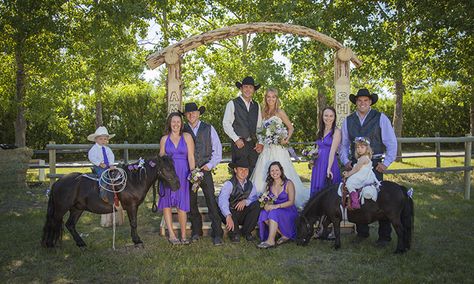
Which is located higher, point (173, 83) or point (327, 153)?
point (173, 83)

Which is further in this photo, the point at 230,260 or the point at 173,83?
the point at 173,83

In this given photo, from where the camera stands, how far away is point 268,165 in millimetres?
6430

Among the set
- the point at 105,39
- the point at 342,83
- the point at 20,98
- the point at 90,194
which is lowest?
the point at 90,194

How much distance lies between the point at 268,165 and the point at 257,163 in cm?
18

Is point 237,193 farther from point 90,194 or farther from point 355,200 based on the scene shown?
point 90,194

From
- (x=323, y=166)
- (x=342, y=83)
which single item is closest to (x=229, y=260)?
(x=323, y=166)

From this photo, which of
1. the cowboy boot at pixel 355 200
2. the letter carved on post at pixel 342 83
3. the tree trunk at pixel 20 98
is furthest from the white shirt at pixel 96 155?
the tree trunk at pixel 20 98

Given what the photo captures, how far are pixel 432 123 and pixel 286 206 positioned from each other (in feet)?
59.4

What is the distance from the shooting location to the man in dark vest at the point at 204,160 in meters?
6.07

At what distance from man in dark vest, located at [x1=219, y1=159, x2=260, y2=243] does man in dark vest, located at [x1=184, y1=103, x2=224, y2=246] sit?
0.14 m

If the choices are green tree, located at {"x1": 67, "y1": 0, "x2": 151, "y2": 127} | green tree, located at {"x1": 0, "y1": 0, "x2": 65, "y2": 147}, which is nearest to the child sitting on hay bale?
green tree, located at {"x1": 67, "y1": 0, "x2": 151, "y2": 127}

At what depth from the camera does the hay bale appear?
9.95 metres

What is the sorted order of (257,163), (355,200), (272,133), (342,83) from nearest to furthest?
1. (355,200)
2. (272,133)
3. (257,163)
4. (342,83)

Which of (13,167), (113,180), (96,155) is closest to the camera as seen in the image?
(113,180)
